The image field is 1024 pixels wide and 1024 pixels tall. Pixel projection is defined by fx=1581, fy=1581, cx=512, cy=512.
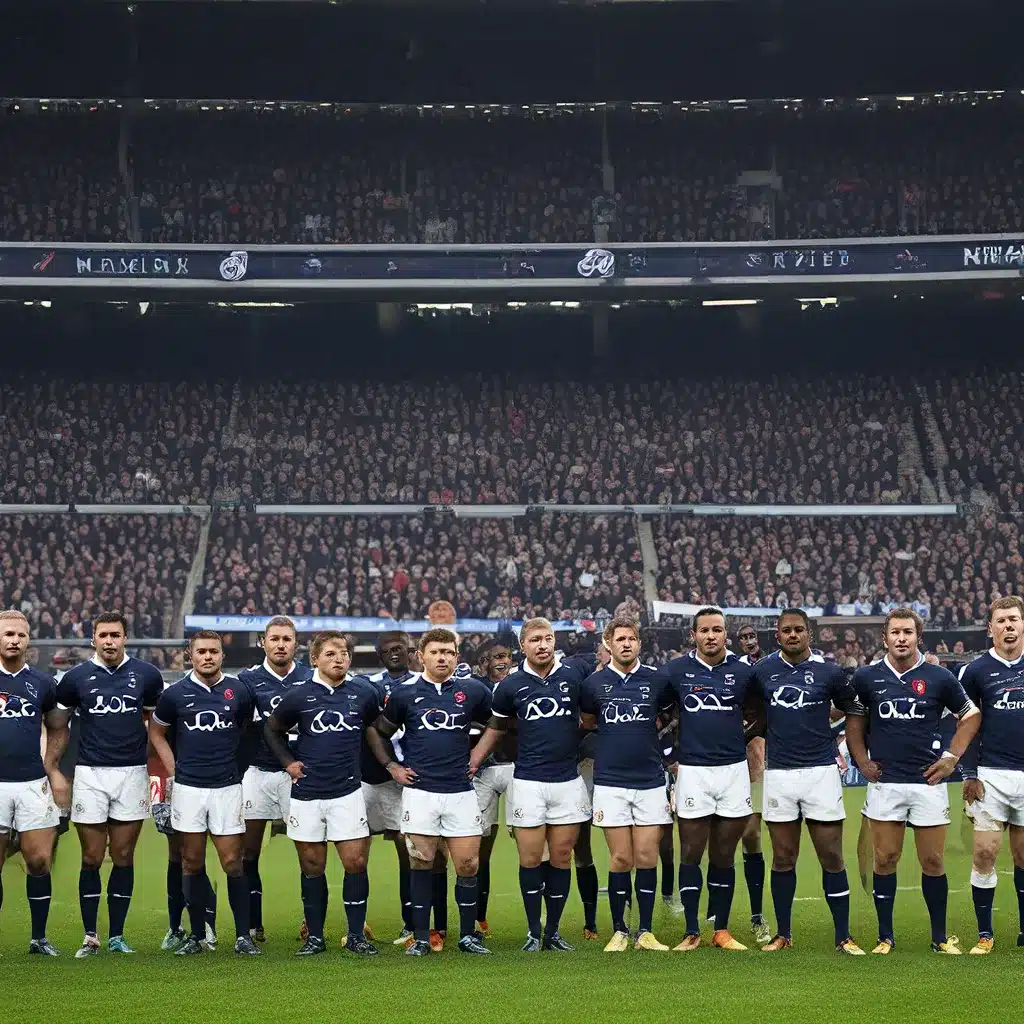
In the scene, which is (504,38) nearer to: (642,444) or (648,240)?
(648,240)

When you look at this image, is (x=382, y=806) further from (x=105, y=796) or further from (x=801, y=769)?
(x=801, y=769)

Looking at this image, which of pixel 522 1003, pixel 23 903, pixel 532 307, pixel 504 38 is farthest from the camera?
pixel 532 307

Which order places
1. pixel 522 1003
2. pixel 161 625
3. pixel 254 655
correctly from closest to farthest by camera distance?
1. pixel 522 1003
2. pixel 254 655
3. pixel 161 625

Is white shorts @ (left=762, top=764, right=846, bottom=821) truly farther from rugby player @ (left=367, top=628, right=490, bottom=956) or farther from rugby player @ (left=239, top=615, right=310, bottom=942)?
rugby player @ (left=239, top=615, right=310, bottom=942)

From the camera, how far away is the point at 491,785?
12156 mm

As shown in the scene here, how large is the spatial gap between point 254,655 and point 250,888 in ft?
56.5

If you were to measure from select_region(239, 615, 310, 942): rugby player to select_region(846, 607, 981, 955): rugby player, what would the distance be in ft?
13.2

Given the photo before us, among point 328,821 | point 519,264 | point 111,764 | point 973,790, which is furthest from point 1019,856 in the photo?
point 519,264

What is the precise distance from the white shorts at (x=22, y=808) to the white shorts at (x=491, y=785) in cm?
316

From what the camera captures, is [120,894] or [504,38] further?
[504,38]

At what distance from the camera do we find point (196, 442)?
39.2m

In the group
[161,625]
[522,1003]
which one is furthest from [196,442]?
[522,1003]

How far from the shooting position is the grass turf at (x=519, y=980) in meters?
8.81

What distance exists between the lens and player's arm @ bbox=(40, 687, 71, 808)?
1117 cm
